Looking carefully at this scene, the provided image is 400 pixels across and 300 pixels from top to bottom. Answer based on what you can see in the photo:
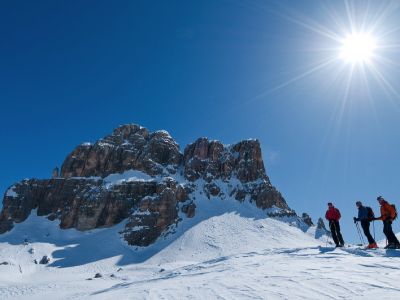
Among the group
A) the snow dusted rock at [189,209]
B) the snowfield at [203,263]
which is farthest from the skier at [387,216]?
the snow dusted rock at [189,209]

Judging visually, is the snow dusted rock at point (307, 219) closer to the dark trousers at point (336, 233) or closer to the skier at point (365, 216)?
the dark trousers at point (336, 233)

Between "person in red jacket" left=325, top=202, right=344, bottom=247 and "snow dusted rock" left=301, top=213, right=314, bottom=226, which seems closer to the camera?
"person in red jacket" left=325, top=202, right=344, bottom=247

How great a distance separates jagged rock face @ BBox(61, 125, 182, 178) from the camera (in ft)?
337

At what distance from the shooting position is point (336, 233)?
64.8 ft

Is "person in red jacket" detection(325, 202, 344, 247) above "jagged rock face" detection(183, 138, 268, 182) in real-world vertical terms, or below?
below

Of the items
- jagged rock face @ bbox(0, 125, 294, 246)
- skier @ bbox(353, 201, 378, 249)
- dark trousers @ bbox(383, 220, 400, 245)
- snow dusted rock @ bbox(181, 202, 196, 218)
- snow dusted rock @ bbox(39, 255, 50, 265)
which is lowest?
snow dusted rock @ bbox(39, 255, 50, 265)

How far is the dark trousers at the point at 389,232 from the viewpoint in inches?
637

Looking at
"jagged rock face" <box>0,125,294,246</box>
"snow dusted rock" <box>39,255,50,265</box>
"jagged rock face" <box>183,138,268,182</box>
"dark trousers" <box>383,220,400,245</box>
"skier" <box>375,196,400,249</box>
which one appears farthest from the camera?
"jagged rock face" <box>183,138,268,182</box>

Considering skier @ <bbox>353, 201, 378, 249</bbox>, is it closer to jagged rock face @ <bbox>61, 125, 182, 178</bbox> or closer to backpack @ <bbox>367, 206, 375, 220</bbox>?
backpack @ <bbox>367, 206, 375, 220</bbox>

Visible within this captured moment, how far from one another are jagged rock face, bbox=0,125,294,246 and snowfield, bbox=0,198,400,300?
367cm

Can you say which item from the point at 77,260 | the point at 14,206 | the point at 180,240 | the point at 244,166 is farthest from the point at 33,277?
the point at 244,166

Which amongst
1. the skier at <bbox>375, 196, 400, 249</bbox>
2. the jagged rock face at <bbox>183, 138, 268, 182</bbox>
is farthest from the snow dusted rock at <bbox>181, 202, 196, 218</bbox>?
the skier at <bbox>375, 196, 400, 249</bbox>

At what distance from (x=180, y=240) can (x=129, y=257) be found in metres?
11.1

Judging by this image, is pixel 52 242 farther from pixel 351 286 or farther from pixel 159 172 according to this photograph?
pixel 351 286
